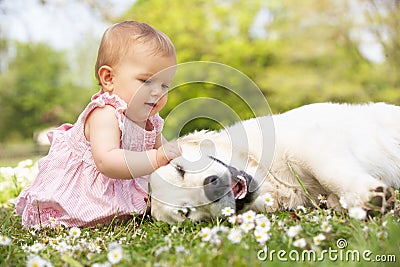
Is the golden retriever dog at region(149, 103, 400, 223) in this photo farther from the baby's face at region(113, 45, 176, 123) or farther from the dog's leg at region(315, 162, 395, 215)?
the baby's face at region(113, 45, 176, 123)

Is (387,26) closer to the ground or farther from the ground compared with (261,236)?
closer to the ground

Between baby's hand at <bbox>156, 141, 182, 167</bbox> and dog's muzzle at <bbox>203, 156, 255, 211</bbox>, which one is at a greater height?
baby's hand at <bbox>156, 141, 182, 167</bbox>

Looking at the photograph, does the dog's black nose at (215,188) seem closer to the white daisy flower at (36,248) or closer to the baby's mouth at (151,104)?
the baby's mouth at (151,104)

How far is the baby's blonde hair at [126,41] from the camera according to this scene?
286 cm

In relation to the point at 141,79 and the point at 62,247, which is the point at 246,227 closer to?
the point at 62,247

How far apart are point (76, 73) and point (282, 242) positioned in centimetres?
3705

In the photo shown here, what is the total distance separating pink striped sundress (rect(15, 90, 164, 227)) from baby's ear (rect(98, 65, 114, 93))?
2.3 inches

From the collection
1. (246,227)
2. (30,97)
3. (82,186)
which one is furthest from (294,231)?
(30,97)

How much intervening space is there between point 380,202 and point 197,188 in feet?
2.73

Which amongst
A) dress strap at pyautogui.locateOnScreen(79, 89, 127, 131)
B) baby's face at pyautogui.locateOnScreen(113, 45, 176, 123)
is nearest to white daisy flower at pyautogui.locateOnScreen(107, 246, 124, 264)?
dress strap at pyautogui.locateOnScreen(79, 89, 127, 131)

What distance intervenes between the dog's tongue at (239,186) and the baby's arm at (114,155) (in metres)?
0.36

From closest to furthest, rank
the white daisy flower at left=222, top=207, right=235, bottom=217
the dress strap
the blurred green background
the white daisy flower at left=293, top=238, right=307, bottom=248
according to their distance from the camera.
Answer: the white daisy flower at left=293, top=238, right=307, bottom=248
the white daisy flower at left=222, top=207, right=235, bottom=217
the dress strap
the blurred green background

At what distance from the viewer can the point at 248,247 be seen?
1771mm

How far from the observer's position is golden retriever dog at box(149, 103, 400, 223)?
245cm
